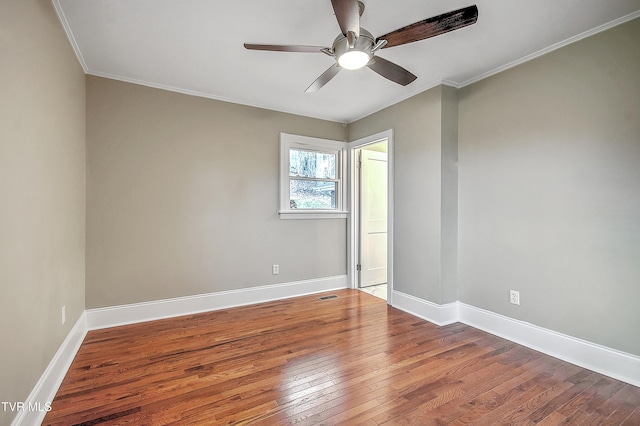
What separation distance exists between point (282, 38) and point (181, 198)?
1961 mm

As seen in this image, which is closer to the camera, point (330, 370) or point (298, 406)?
point (298, 406)

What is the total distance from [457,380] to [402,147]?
7.77ft

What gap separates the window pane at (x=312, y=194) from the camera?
13.1 ft

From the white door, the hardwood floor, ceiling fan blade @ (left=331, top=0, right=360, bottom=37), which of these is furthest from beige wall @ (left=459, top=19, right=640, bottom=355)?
ceiling fan blade @ (left=331, top=0, right=360, bottom=37)

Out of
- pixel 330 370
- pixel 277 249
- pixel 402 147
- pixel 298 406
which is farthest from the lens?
pixel 277 249

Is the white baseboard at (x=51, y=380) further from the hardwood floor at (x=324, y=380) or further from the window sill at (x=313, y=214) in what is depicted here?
the window sill at (x=313, y=214)

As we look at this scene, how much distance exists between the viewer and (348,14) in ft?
5.02

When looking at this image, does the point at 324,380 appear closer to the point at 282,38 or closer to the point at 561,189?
the point at 561,189

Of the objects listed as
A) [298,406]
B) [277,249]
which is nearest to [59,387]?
[298,406]

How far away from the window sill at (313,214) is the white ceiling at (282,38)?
1.48 m

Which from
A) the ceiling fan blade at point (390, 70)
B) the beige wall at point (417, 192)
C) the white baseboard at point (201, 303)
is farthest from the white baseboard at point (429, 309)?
the ceiling fan blade at point (390, 70)

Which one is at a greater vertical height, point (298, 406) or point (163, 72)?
point (163, 72)

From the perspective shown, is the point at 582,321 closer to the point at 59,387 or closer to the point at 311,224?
the point at 311,224

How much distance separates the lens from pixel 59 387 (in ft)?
6.22
